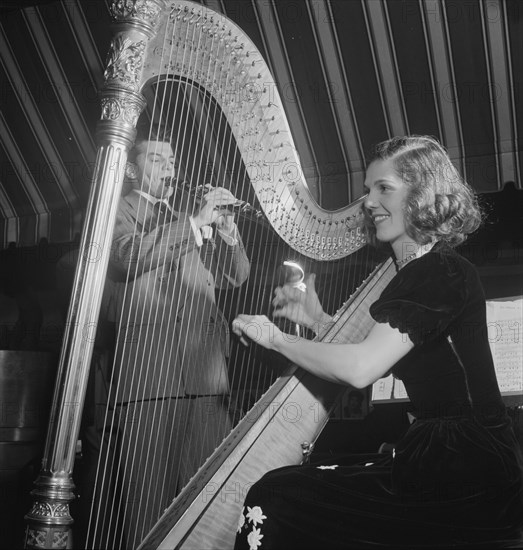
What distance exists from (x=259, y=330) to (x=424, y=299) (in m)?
0.41

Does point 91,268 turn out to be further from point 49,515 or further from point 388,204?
point 388,204

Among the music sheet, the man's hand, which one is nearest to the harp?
the man's hand

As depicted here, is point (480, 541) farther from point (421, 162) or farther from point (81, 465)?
point (81, 465)

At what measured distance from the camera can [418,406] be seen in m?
1.64

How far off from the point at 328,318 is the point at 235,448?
2.31 feet

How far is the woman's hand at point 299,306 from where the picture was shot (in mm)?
2225

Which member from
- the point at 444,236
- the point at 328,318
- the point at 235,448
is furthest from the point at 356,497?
the point at 328,318

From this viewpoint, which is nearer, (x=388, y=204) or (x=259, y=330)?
(x=259, y=330)

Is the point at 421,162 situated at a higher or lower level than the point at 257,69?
lower

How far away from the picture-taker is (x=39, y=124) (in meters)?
4.15

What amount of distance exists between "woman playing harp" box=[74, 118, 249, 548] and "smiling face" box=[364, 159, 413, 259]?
0.38 meters

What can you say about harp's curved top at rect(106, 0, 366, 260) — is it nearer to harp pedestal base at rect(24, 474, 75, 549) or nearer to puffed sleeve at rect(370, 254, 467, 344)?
puffed sleeve at rect(370, 254, 467, 344)

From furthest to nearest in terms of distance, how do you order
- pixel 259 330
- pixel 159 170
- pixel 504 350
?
pixel 504 350
pixel 159 170
pixel 259 330

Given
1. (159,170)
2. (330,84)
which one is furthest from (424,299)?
(330,84)
